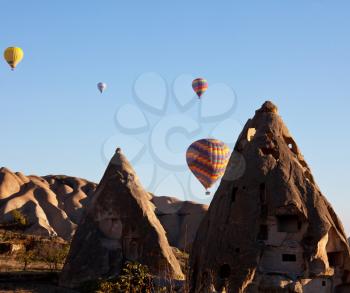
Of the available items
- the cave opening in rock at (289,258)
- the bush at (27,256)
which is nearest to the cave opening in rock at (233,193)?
the cave opening in rock at (289,258)

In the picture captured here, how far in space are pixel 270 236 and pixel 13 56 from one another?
30.1m

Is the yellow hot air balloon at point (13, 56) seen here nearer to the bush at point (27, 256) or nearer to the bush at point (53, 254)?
the bush at point (53, 254)

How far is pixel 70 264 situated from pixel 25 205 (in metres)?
34.0

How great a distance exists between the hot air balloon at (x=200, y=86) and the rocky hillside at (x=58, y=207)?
11.9m

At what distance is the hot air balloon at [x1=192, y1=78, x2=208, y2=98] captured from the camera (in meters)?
47.4

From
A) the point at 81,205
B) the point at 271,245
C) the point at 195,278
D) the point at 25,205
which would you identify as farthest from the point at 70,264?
the point at 81,205

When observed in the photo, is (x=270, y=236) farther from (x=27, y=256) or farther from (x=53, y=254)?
(x=27, y=256)

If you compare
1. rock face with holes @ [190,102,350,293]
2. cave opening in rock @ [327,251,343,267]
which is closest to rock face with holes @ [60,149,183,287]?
rock face with holes @ [190,102,350,293]

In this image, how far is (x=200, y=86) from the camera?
156 ft

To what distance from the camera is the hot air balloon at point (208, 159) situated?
40.4m

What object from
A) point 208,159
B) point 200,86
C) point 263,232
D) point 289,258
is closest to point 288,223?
point 263,232

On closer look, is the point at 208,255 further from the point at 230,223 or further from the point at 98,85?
the point at 98,85

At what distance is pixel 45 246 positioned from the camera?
35875 millimetres

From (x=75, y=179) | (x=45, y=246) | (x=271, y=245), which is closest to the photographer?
(x=271, y=245)
